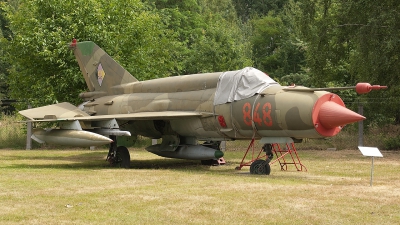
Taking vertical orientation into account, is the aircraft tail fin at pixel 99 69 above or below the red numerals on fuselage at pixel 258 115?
above

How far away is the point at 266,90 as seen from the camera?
1441 cm

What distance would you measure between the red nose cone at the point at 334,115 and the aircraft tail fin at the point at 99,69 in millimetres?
8188

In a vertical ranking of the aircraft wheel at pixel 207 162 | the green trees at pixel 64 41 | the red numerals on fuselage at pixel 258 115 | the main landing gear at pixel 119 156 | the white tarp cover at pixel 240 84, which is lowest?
the aircraft wheel at pixel 207 162

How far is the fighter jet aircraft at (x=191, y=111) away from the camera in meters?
13.6

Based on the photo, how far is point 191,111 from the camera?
638 inches

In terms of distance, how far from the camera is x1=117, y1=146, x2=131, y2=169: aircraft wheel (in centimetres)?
1734

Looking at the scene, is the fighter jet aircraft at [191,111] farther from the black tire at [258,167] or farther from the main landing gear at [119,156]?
the black tire at [258,167]

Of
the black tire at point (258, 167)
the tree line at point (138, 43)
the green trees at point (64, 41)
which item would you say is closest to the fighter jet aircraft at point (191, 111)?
the black tire at point (258, 167)

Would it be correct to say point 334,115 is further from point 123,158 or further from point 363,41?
point 363,41

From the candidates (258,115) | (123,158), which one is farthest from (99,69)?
(258,115)

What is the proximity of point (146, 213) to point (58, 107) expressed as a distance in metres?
11.2

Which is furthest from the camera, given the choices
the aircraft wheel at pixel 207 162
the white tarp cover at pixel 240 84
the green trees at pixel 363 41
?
the green trees at pixel 363 41

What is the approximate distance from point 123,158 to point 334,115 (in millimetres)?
7272

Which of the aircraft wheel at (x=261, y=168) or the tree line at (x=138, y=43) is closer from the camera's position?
the aircraft wheel at (x=261, y=168)
